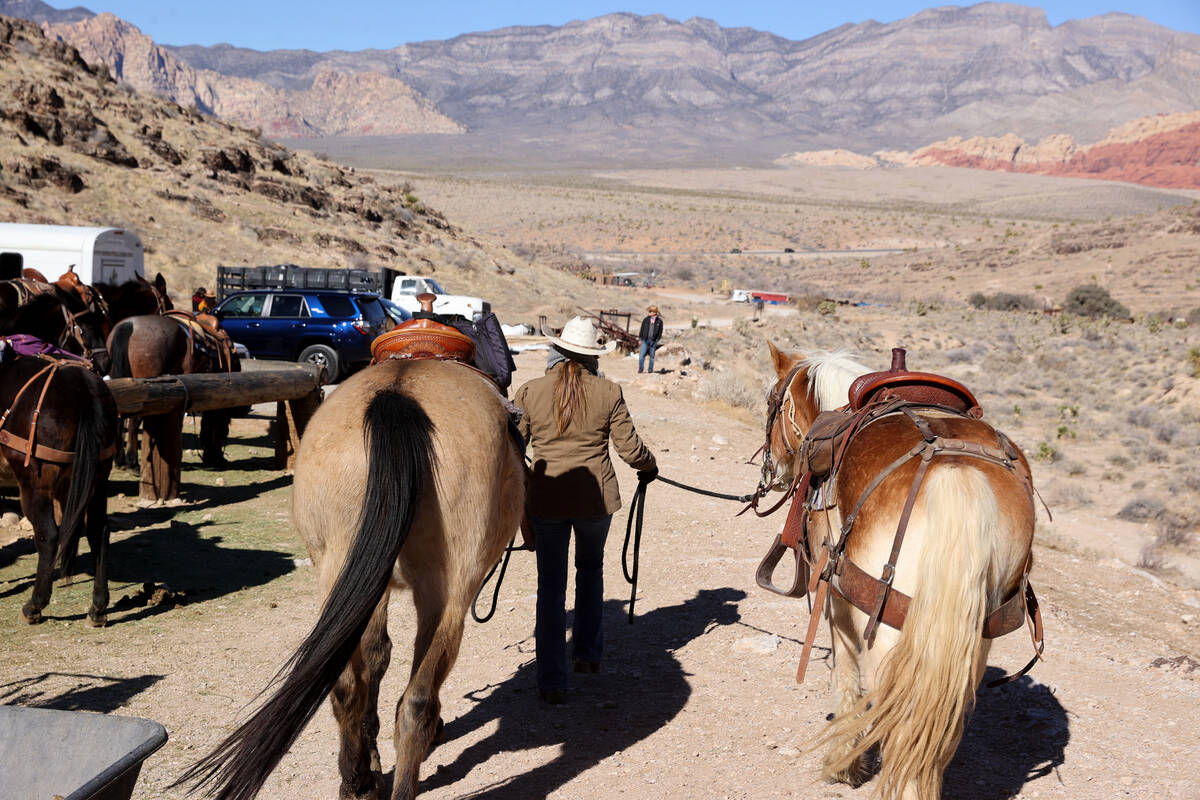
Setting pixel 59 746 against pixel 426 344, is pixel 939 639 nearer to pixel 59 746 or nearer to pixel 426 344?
pixel 426 344

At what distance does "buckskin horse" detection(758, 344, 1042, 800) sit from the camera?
11.0 feet

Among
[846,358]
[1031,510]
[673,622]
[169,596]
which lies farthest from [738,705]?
[169,596]

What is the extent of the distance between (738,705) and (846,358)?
2049 millimetres

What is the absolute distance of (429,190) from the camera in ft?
324

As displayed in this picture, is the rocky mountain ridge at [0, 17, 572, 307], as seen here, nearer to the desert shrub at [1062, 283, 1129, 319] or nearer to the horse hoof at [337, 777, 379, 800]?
the desert shrub at [1062, 283, 1129, 319]

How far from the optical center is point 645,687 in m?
5.61

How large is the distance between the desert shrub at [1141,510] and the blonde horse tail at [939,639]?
11.3 meters

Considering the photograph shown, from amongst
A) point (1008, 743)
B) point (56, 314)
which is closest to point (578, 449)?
point (1008, 743)

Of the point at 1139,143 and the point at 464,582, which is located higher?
the point at 1139,143

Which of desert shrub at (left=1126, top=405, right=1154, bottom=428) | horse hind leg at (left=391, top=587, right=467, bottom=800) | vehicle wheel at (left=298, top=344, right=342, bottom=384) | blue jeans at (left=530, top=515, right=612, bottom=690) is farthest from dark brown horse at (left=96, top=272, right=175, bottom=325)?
desert shrub at (left=1126, top=405, right=1154, bottom=428)

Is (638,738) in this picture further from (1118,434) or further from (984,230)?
(984,230)

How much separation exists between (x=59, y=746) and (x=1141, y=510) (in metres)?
13.7

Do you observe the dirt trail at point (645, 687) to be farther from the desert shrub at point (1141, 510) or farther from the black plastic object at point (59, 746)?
the desert shrub at point (1141, 510)

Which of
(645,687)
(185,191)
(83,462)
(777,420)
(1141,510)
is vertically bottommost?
(1141,510)
